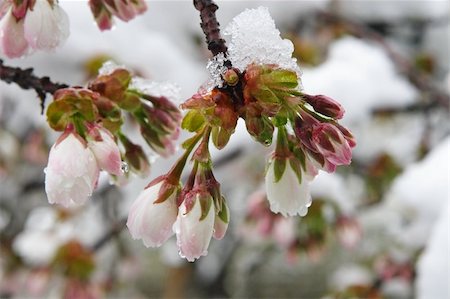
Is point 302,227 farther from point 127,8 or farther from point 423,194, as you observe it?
point 127,8

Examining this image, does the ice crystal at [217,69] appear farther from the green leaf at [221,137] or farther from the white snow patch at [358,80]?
the white snow patch at [358,80]

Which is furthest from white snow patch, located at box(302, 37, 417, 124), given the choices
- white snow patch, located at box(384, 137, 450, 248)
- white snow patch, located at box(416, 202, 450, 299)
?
white snow patch, located at box(416, 202, 450, 299)

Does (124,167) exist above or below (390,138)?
below

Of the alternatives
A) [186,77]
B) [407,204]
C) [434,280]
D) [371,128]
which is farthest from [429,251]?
[371,128]

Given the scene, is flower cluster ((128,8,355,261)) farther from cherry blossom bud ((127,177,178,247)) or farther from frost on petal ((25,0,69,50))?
frost on petal ((25,0,69,50))

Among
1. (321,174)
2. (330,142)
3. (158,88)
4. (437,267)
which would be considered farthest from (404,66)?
(330,142)

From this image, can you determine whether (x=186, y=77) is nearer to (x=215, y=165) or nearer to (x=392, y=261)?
(x=215, y=165)

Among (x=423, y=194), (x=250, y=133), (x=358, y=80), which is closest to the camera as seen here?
(x=250, y=133)
